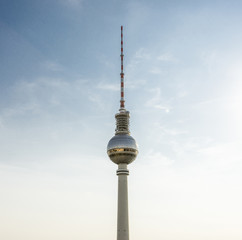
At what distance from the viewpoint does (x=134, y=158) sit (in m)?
93.1

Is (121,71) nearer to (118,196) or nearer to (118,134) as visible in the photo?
(118,134)

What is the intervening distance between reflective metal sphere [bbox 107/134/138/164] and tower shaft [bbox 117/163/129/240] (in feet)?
6.92

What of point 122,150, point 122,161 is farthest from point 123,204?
point 122,150

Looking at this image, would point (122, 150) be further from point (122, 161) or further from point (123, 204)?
point (123, 204)

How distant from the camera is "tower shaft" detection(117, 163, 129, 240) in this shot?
86.2m

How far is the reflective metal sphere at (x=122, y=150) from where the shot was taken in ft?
299

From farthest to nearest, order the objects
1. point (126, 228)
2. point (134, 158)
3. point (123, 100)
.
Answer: point (123, 100)
point (134, 158)
point (126, 228)

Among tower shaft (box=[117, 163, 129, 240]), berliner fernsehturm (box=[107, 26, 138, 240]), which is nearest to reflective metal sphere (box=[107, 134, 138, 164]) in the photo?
berliner fernsehturm (box=[107, 26, 138, 240])

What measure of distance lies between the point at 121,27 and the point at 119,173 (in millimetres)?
43614

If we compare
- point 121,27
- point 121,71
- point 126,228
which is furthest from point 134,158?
point 121,27

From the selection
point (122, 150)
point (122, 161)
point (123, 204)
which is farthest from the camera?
point (122, 161)

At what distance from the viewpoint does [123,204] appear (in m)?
88.9

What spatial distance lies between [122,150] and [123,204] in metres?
14.1

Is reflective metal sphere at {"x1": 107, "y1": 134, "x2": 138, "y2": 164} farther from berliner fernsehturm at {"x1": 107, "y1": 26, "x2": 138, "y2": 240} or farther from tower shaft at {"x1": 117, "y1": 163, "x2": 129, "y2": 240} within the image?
tower shaft at {"x1": 117, "y1": 163, "x2": 129, "y2": 240}
